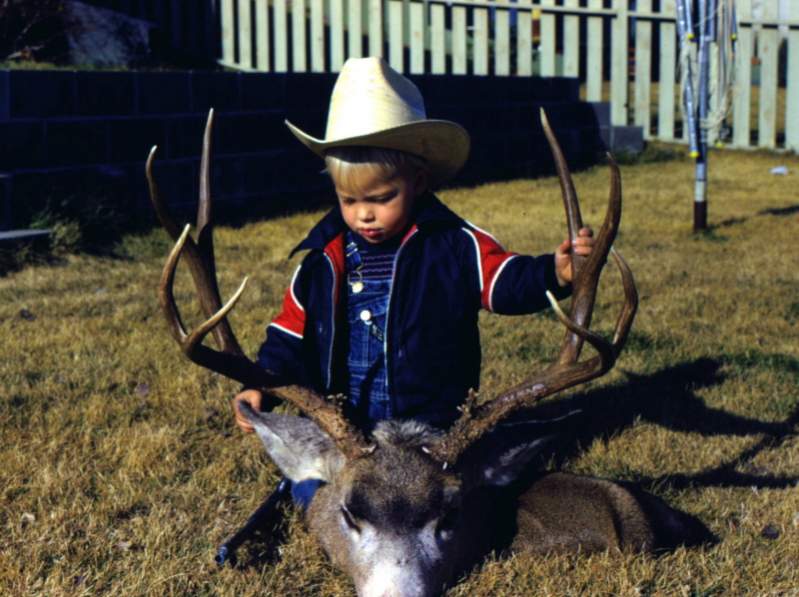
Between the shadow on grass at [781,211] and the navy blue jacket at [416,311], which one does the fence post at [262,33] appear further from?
the navy blue jacket at [416,311]

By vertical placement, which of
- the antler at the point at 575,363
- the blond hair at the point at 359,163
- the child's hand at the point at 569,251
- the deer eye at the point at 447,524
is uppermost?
the blond hair at the point at 359,163

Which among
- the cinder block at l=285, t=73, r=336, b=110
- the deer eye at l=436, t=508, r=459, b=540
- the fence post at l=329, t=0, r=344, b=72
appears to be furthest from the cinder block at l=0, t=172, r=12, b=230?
the fence post at l=329, t=0, r=344, b=72

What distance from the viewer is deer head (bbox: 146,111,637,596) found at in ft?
11.4

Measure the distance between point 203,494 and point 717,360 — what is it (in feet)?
9.43

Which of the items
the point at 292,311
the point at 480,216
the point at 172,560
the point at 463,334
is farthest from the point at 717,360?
the point at 480,216

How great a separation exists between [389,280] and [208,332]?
0.92 metres

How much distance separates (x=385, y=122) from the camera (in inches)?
161

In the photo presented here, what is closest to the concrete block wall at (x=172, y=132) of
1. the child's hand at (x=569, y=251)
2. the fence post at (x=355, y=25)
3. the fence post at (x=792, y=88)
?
the fence post at (x=355, y=25)

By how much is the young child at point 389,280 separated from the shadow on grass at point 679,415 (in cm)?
75

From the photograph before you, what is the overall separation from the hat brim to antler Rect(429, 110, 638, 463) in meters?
0.68

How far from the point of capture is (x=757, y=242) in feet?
30.6

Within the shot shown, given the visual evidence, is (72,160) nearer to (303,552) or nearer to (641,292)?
(641,292)

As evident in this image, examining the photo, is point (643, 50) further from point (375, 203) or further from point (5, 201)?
point (375, 203)

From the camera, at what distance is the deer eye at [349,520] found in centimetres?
362
